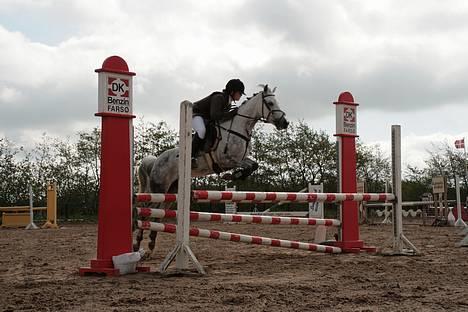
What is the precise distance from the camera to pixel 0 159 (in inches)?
1003

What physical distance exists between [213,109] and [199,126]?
0.22 m

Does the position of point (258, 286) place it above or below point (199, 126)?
below

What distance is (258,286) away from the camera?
4109 millimetres

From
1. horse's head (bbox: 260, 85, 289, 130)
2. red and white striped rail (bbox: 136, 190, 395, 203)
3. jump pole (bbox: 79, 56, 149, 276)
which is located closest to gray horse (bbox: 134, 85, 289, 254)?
horse's head (bbox: 260, 85, 289, 130)

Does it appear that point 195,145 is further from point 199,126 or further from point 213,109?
point 213,109

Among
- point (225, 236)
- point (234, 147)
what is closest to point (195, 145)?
point (234, 147)

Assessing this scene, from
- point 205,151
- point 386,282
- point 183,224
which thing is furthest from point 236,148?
point 386,282

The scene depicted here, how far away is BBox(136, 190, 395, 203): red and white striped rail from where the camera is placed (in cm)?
538

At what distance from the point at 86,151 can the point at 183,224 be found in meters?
22.2

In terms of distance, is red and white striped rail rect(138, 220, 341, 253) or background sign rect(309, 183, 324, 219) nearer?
red and white striped rail rect(138, 220, 341, 253)

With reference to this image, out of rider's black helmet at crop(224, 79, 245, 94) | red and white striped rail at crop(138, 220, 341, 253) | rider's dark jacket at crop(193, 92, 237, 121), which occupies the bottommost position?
red and white striped rail at crop(138, 220, 341, 253)

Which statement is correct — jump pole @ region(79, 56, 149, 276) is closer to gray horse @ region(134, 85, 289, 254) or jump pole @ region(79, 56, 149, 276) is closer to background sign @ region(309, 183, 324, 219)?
gray horse @ region(134, 85, 289, 254)

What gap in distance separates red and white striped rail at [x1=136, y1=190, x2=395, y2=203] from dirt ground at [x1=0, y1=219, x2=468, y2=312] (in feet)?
1.98

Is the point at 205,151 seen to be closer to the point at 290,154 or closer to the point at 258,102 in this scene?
the point at 258,102
